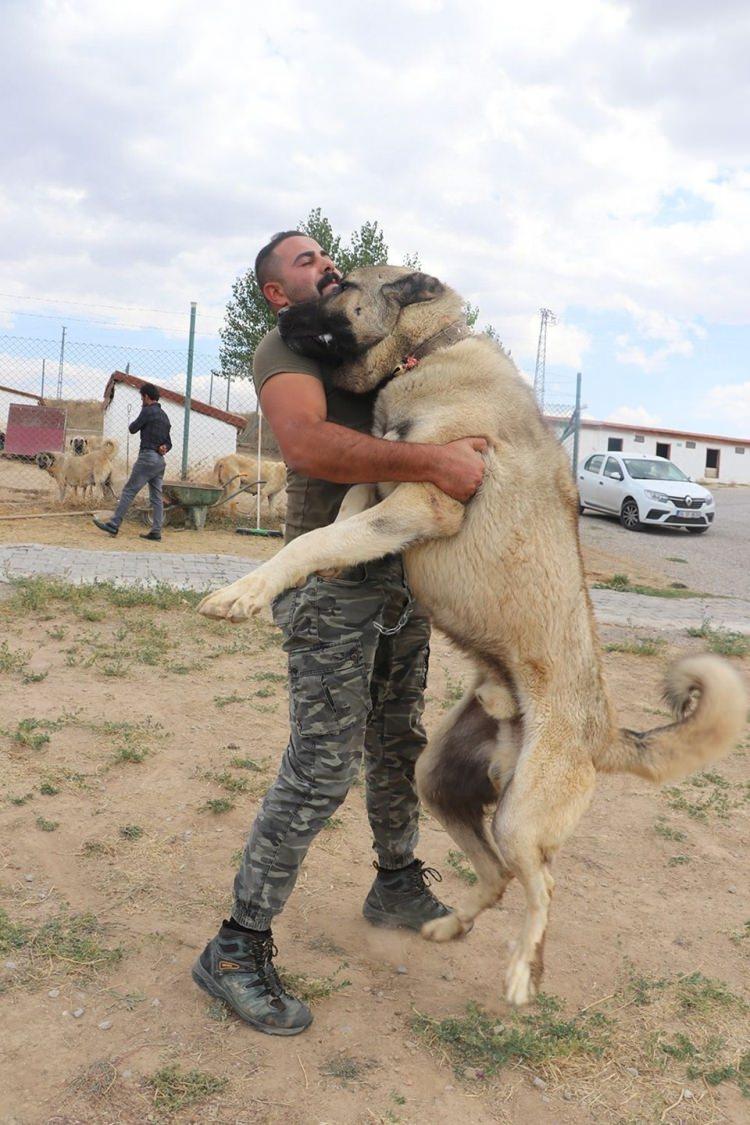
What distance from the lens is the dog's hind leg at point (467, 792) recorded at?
264 centimetres

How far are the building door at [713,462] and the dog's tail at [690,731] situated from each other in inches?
1945

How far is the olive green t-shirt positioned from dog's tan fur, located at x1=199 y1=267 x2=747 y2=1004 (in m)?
0.07

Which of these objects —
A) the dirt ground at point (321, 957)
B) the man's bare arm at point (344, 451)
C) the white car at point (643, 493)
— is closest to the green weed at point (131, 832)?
the dirt ground at point (321, 957)

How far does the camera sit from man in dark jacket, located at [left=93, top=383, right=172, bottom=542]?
11.1 metres

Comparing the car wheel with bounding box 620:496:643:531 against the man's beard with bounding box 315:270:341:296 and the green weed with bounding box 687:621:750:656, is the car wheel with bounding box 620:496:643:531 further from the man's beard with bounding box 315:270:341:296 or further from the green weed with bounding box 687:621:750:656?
the man's beard with bounding box 315:270:341:296

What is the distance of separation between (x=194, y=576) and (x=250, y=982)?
6414 mm

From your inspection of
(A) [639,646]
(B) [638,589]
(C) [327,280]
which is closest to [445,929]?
(C) [327,280]

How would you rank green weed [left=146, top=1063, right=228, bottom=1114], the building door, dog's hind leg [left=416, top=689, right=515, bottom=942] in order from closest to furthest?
green weed [left=146, top=1063, right=228, bottom=1114] < dog's hind leg [left=416, top=689, right=515, bottom=942] < the building door

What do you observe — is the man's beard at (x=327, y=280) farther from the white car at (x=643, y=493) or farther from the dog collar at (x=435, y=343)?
the white car at (x=643, y=493)

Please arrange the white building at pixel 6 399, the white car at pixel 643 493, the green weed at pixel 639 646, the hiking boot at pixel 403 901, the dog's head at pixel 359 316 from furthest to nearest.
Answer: the white building at pixel 6 399, the white car at pixel 643 493, the green weed at pixel 639 646, the hiking boot at pixel 403 901, the dog's head at pixel 359 316

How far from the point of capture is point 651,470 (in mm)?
19062

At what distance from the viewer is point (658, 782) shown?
2707mm

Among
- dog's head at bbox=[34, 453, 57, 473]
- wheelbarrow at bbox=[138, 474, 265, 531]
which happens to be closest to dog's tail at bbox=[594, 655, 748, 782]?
wheelbarrow at bbox=[138, 474, 265, 531]

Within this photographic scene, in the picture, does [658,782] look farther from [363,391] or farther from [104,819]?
[104,819]
